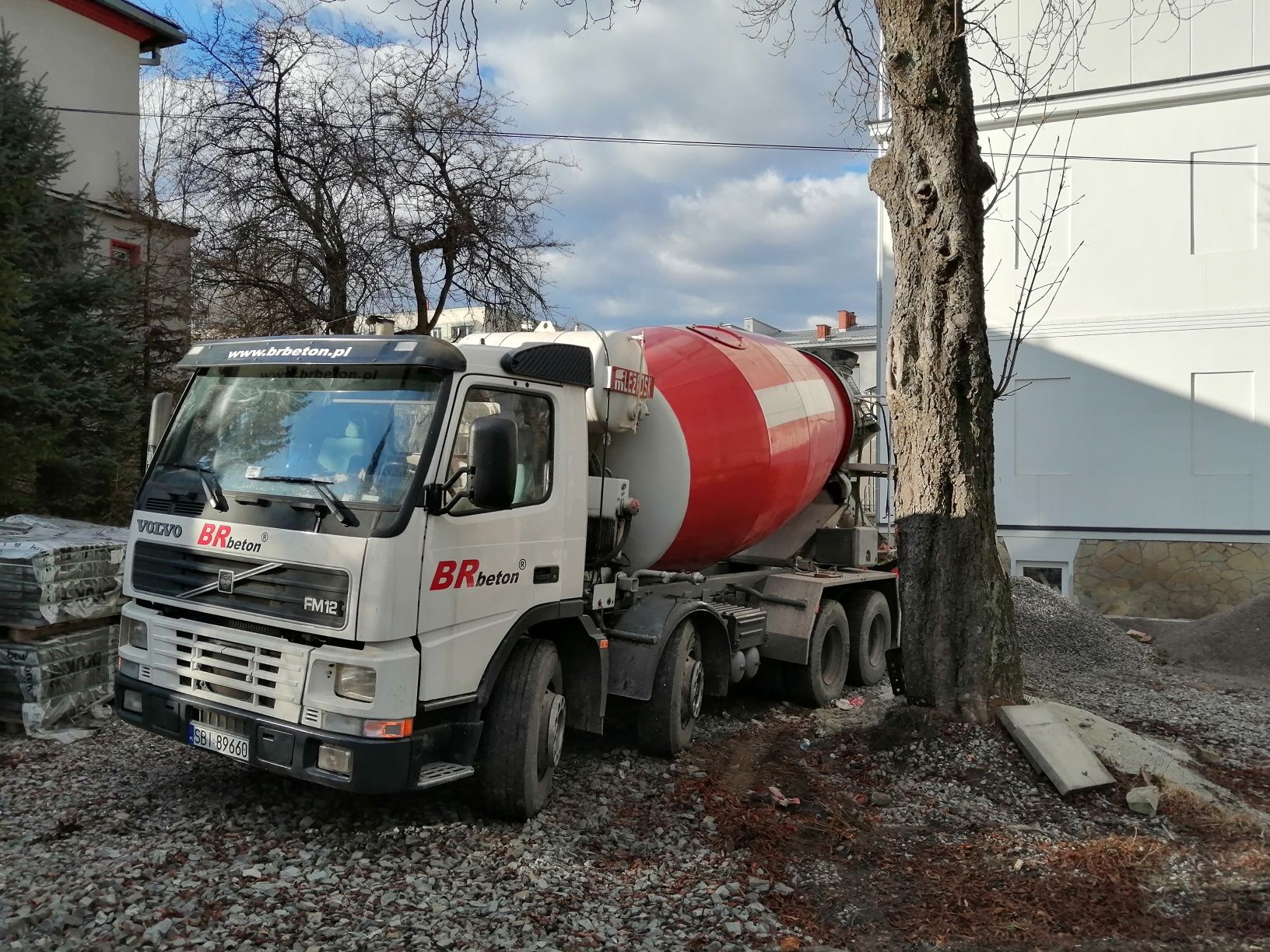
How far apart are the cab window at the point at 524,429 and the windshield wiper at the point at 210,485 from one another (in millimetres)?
1197

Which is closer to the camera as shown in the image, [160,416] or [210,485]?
[210,485]

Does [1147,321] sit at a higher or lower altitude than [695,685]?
higher

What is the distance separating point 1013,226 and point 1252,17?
4.19 meters

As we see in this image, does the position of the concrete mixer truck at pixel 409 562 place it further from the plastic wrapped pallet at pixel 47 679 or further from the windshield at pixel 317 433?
the plastic wrapped pallet at pixel 47 679

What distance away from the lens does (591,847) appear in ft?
17.2

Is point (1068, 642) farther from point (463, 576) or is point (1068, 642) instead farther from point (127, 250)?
point (127, 250)

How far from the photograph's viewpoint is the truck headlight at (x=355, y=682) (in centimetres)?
454

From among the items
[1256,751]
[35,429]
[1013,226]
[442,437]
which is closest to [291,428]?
[442,437]

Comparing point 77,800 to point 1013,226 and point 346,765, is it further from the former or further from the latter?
point 1013,226

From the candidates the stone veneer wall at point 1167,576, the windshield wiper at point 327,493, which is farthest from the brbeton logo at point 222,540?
the stone veneer wall at point 1167,576

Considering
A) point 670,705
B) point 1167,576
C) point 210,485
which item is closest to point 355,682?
point 210,485

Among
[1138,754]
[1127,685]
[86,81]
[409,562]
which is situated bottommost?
[1127,685]

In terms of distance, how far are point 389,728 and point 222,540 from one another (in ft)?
4.20

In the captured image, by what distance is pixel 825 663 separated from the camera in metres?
9.08
